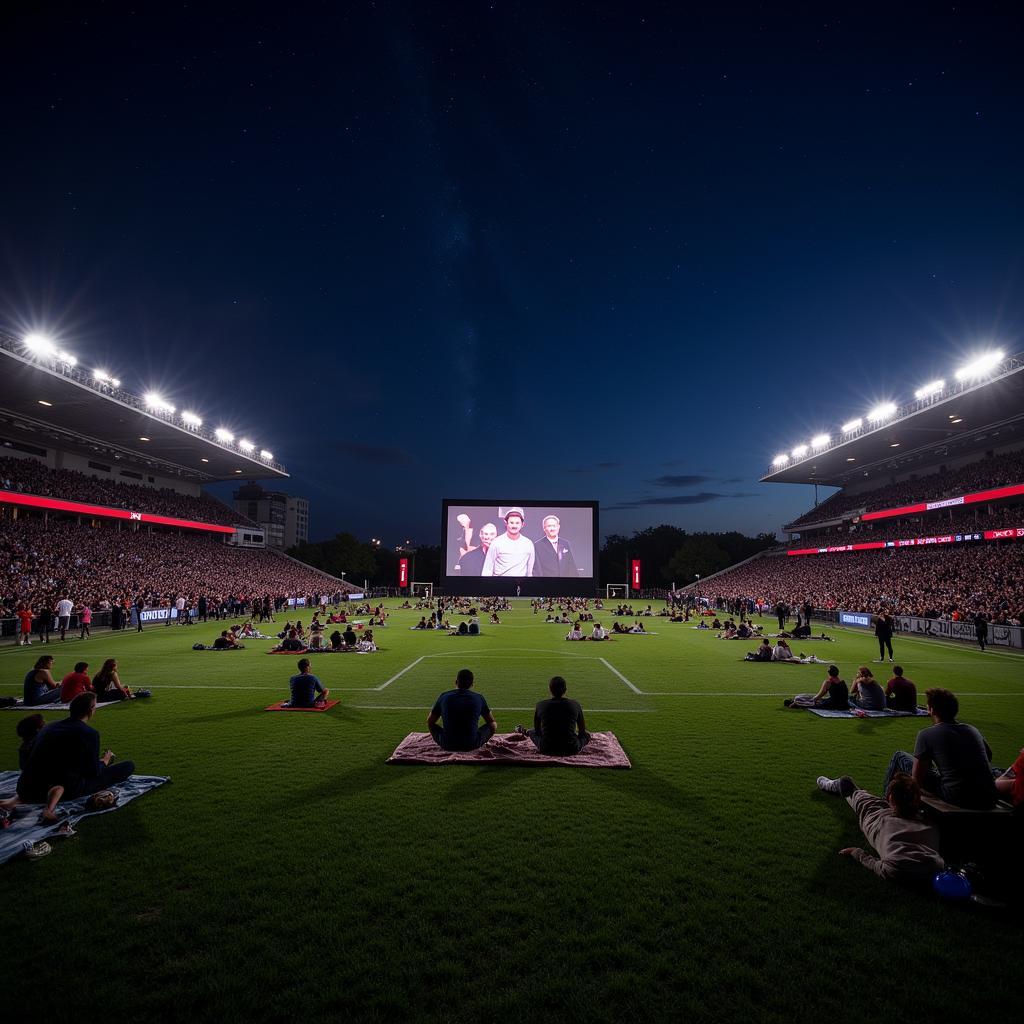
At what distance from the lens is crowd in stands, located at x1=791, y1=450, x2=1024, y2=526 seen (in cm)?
4181

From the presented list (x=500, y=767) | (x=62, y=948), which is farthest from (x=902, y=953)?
(x=62, y=948)

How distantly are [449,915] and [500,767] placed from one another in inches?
133

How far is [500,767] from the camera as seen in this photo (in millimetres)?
7527

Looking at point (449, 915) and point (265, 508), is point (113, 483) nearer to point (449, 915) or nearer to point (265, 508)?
point (449, 915)

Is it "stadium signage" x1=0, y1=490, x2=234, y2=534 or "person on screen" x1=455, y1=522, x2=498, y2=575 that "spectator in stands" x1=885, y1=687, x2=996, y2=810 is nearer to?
"stadium signage" x1=0, y1=490, x2=234, y2=534

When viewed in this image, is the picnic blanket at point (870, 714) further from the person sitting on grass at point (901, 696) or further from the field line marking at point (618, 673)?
the field line marking at point (618, 673)

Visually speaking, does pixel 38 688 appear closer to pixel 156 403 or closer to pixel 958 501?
pixel 156 403

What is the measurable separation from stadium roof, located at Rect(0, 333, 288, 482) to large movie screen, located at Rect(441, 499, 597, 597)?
2347 cm

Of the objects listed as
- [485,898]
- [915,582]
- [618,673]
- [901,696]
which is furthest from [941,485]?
[485,898]

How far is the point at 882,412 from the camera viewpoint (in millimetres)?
47656

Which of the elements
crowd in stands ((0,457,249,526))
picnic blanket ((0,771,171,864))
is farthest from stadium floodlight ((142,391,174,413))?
A: picnic blanket ((0,771,171,864))

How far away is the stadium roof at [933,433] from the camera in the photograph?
125 ft

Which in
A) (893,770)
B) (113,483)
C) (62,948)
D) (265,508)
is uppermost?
(265,508)

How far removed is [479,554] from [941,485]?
41350mm
